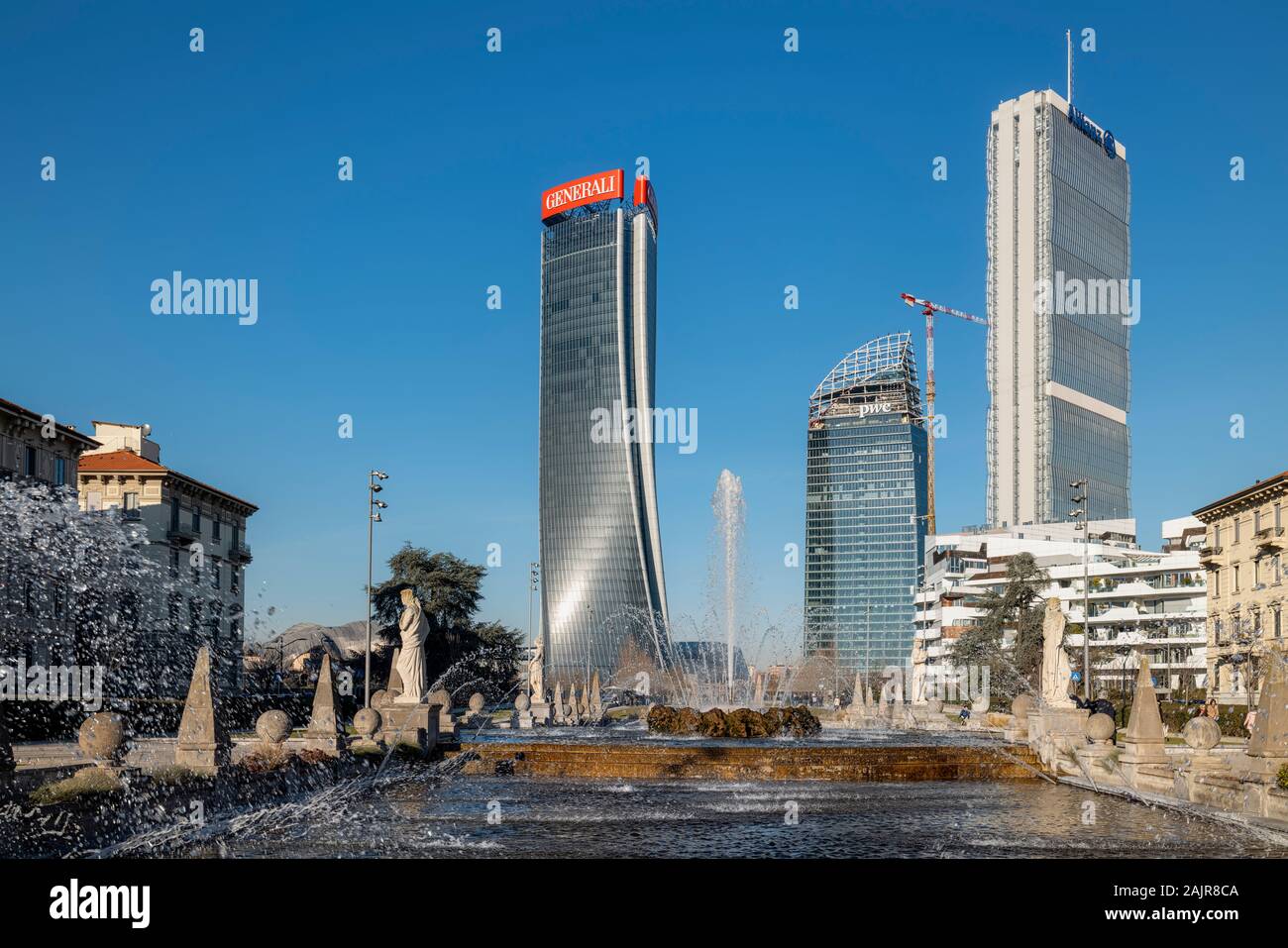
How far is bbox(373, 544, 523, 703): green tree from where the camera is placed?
2721 inches

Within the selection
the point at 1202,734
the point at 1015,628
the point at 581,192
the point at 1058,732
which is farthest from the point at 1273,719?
the point at 581,192

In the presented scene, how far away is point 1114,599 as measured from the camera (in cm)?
9994

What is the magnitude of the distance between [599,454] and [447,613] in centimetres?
9640

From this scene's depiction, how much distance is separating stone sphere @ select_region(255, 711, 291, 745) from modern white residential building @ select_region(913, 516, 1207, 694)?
63.7 m

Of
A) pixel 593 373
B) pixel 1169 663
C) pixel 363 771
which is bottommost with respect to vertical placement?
pixel 1169 663

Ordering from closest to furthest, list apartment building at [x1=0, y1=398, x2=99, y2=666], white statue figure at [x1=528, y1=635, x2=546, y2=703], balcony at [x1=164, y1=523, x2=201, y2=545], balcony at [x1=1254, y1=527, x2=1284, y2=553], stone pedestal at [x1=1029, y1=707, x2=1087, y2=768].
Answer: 1. stone pedestal at [x1=1029, y1=707, x2=1087, y2=768]
2. apartment building at [x1=0, y1=398, x2=99, y2=666]
3. white statue figure at [x1=528, y1=635, x2=546, y2=703]
4. balcony at [x1=1254, y1=527, x2=1284, y2=553]
5. balcony at [x1=164, y1=523, x2=201, y2=545]

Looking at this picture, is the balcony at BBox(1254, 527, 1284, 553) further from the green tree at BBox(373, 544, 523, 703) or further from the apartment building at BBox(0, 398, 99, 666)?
the apartment building at BBox(0, 398, 99, 666)

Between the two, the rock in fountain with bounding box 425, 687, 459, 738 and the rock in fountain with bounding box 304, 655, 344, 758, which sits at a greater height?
the rock in fountain with bounding box 304, 655, 344, 758

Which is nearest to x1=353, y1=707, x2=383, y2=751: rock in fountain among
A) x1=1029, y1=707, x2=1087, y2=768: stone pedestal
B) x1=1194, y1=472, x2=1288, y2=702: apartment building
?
x1=1029, y1=707, x2=1087, y2=768: stone pedestal

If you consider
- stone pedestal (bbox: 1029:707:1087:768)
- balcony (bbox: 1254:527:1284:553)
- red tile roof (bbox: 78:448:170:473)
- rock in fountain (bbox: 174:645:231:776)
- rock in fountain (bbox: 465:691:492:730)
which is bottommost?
rock in fountain (bbox: 465:691:492:730)

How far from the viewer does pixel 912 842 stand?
591 inches
